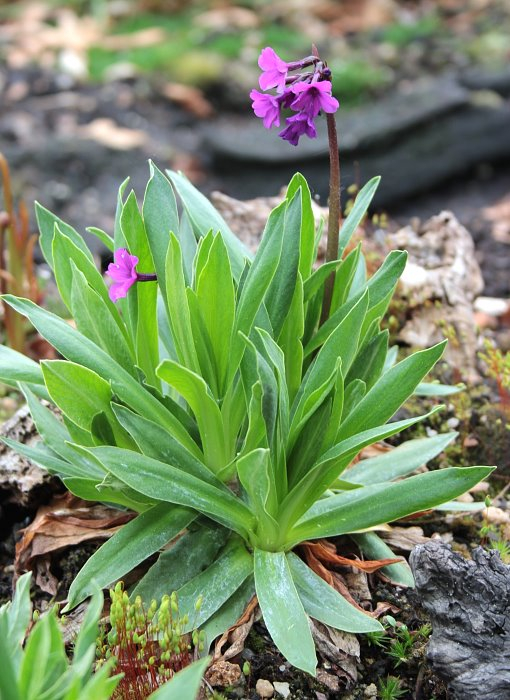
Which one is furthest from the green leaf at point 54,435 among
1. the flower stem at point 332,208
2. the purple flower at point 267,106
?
the purple flower at point 267,106

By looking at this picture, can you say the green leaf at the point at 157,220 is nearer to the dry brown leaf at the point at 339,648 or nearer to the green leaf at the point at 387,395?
the green leaf at the point at 387,395

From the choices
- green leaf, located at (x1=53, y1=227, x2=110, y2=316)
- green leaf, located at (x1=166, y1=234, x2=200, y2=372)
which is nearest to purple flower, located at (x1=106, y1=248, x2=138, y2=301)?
green leaf, located at (x1=166, y1=234, x2=200, y2=372)

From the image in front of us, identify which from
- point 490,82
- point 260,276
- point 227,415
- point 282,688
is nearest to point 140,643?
point 282,688

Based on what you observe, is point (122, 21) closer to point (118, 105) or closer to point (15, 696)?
point (118, 105)

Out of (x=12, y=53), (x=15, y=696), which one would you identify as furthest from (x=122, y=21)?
(x=15, y=696)

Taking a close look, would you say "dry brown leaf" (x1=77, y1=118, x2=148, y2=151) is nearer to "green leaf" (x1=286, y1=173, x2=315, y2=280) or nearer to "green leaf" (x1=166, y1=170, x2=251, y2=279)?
"green leaf" (x1=166, y1=170, x2=251, y2=279)
